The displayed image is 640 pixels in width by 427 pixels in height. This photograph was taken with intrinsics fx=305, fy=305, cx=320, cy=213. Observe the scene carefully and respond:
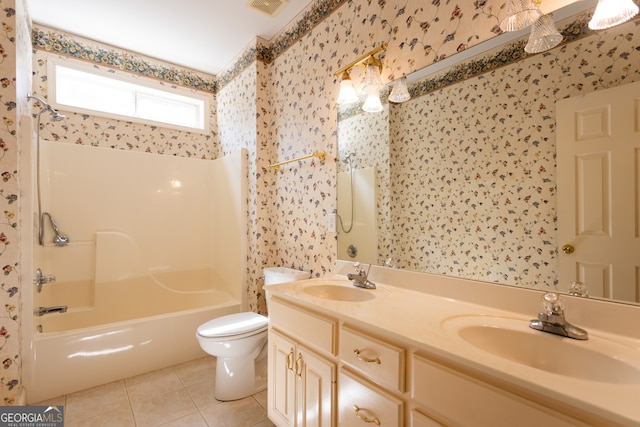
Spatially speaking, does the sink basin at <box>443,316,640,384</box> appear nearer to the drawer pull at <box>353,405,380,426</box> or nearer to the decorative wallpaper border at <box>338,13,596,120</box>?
the drawer pull at <box>353,405,380,426</box>

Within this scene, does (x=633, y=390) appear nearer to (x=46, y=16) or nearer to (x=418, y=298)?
(x=418, y=298)

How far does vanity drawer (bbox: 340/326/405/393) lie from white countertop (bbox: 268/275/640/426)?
0.19 feet

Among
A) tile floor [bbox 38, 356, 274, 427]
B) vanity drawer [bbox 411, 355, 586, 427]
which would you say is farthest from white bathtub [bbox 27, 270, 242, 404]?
vanity drawer [bbox 411, 355, 586, 427]

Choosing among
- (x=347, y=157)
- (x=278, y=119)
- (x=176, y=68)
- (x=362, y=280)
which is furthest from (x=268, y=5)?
(x=362, y=280)

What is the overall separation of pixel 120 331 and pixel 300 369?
1.56 metres

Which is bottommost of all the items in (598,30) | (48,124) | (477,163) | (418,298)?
(418,298)

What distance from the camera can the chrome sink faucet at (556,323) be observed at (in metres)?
0.89

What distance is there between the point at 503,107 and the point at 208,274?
3000mm

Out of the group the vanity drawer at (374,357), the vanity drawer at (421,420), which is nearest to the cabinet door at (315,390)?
the vanity drawer at (374,357)

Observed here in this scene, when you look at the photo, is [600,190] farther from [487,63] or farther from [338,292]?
[338,292]

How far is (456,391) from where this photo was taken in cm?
80

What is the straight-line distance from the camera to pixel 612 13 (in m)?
0.97

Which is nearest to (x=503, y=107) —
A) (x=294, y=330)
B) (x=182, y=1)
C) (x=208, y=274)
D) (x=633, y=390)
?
(x=633, y=390)

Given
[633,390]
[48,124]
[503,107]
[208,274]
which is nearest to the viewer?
[633,390]
